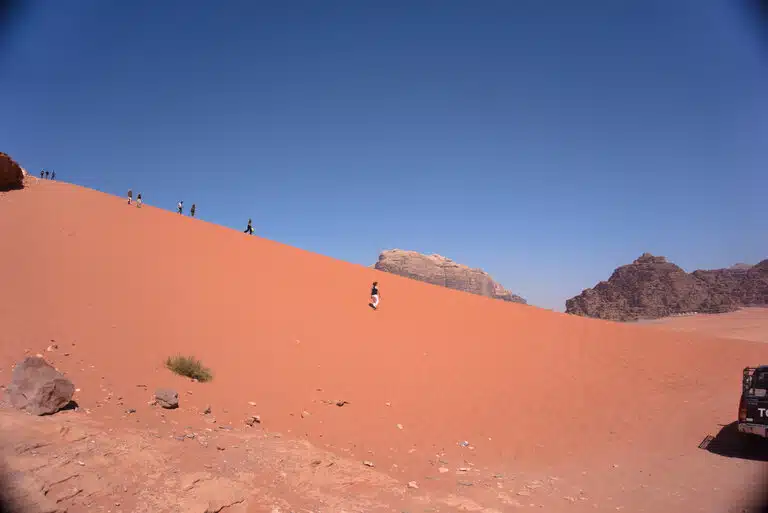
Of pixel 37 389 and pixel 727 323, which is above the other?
pixel 727 323

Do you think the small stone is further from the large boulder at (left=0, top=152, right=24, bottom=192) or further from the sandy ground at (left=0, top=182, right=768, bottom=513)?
the large boulder at (left=0, top=152, right=24, bottom=192)

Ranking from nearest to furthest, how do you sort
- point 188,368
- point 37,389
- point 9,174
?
point 37,389 → point 188,368 → point 9,174

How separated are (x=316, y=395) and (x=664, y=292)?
62216 millimetres

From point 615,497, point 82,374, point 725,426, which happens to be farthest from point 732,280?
point 82,374

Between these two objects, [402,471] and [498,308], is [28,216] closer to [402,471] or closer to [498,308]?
[402,471]

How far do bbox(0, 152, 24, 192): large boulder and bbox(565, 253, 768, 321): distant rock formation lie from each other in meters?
59.7

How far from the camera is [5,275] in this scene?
9.14 metres

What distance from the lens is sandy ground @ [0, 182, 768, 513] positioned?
16.3 feet

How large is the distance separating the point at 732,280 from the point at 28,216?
264 ft

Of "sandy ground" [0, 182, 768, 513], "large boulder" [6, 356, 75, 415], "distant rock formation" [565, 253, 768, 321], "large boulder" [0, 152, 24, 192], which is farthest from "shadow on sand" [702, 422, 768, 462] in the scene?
"distant rock formation" [565, 253, 768, 321]

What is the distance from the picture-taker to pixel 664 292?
57.1 meters

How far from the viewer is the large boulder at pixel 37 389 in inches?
203

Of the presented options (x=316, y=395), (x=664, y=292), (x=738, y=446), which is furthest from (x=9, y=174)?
(x=664, y=292)

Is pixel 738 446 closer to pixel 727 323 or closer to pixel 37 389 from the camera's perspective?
pixel 37 389
